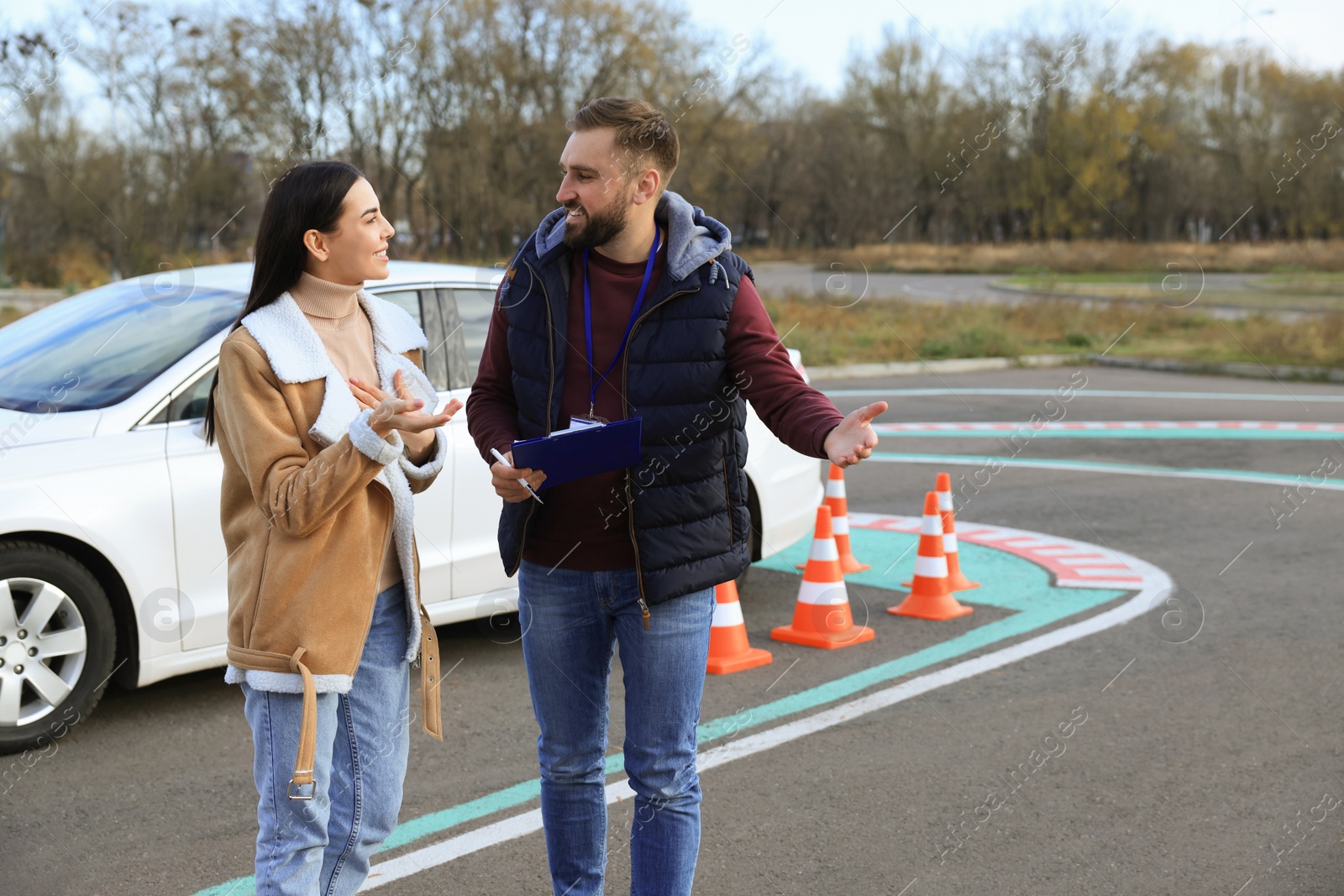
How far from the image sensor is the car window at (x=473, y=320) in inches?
225

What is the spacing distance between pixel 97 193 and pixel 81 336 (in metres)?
26.4

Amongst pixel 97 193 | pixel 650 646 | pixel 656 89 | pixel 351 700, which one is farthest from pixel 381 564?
pixel 656 89

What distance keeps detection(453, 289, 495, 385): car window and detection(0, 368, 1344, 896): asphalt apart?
1294 millimetres

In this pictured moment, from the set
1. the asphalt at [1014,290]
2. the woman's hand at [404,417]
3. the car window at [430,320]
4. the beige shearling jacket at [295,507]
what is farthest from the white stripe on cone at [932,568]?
the asphalt at [1014,290]

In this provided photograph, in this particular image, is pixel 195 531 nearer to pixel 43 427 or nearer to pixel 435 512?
pixel 43 427

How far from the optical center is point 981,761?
4.49 m

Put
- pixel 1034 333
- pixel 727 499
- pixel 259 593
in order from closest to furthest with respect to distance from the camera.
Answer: pixel 259 593 < pixel 727 499 < pixel 1034 333

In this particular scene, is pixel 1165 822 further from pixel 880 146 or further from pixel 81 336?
pixel 880 146

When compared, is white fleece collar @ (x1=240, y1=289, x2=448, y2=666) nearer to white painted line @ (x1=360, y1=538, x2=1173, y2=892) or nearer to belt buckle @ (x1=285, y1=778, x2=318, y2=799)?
belt buckle @ (x1=285, y1=778, x2=318, y2=799)

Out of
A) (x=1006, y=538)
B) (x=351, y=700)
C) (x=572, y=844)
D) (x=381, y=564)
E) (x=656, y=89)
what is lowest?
(x=1006, y=538)

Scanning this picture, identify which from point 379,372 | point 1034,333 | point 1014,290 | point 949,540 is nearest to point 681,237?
point 379,372

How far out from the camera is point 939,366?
2258 cm

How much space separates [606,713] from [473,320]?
122 inches

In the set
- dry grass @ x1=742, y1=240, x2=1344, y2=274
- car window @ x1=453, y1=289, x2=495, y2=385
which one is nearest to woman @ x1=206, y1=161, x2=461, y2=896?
car window @ x1=453, y1=289, x2=495, y2=385
